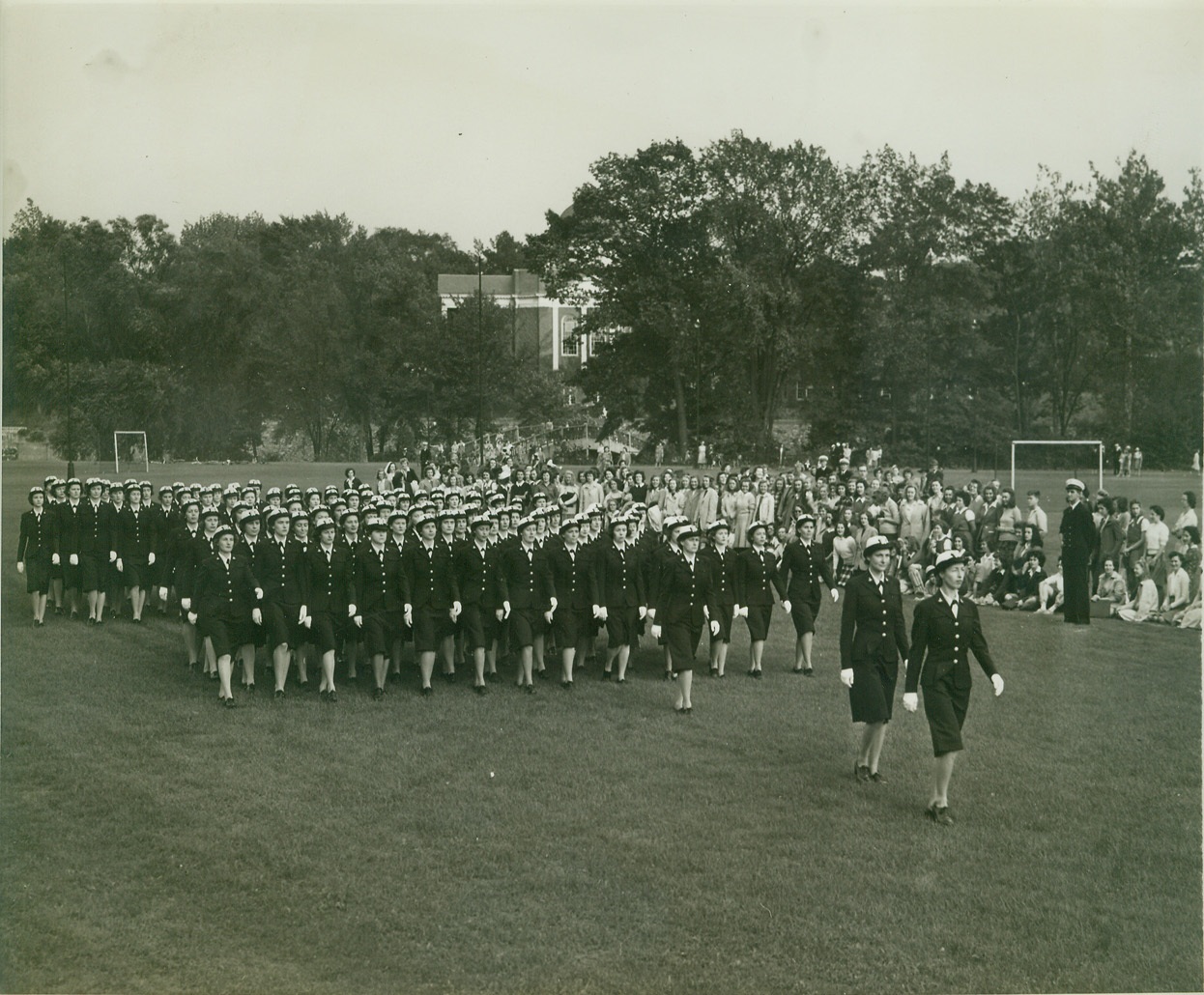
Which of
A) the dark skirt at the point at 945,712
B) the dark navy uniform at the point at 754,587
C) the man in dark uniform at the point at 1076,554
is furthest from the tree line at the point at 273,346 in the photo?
the dark skirt at the point at 945,712

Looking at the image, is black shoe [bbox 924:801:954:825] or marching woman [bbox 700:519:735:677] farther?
marching woman [bbox 700:519:735:677]

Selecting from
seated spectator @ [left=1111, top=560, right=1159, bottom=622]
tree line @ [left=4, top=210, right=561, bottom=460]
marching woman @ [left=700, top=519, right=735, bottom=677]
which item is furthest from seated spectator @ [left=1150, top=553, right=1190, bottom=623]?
tree line @ [left=4, top=210, right=561, bottom=460]

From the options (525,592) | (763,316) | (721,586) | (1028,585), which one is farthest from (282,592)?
(763,316)

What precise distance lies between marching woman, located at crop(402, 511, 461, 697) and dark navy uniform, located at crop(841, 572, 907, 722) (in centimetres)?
558

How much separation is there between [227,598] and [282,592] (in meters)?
0.66

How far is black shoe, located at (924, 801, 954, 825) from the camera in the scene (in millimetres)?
9578

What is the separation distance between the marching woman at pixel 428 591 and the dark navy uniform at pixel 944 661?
21.5 feet

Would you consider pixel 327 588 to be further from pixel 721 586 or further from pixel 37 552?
pixel 37 552

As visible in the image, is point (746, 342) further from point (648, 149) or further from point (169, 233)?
point (169, 233)

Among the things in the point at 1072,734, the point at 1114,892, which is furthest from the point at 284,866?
the point at 1072,734

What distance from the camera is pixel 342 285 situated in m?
63.8

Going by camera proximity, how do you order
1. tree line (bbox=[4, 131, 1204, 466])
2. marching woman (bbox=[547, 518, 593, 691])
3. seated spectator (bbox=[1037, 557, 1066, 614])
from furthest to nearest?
1. tree line (bbox=[4, 131, 1204, 466])
2. seated spectator (bbox=[1037, 557, 1066, 614])
3. marching woman (bbox=[547, 518, 593, 691])

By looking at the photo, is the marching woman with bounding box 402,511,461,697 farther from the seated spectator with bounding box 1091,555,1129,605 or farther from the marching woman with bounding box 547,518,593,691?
the seated spectator with bounding box 1091,555,1129,605

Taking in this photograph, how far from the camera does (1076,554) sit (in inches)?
725
